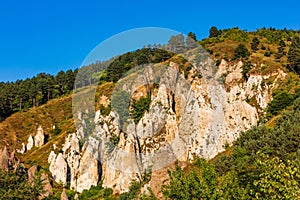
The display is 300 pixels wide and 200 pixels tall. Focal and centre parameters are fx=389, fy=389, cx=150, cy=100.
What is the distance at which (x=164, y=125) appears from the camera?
56.9 meters

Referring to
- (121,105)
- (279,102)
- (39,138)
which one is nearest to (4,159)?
(121,105)

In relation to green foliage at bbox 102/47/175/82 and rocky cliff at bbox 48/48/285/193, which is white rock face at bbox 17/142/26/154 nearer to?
rocky cliff at bbox 48/48/285/193

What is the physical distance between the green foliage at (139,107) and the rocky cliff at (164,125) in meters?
0.76

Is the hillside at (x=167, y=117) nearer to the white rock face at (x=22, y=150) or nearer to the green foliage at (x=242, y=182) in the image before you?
the white rock face at (x=22, y=150)

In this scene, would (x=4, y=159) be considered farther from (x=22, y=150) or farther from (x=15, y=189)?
(x=15, y=189)

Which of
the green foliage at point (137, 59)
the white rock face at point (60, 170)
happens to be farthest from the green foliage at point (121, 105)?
the white rock face at point (60, 170)

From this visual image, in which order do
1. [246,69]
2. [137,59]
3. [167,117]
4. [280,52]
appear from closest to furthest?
[167,117], [246,69], [137,59], [280,52]

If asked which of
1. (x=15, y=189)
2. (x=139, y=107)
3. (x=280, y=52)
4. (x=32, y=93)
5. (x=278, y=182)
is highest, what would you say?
(x=32, y=93)

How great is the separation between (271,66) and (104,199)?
33944 mm

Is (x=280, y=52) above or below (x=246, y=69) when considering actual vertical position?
above

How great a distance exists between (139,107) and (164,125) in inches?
193

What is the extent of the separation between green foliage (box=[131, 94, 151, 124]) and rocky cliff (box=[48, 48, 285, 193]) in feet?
2.50

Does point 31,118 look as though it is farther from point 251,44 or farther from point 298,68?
point 298,68

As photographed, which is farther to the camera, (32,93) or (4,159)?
(32,93)
